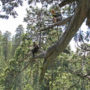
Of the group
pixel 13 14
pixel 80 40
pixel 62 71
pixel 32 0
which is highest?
pixel 32 0

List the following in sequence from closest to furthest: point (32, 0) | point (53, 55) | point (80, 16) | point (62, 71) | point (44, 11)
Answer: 1. point (80, 16)
2. point (53, 55)
3. point (32, 0)
4. point (44, 11)
5. point (62, 71)

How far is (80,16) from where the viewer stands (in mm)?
3877

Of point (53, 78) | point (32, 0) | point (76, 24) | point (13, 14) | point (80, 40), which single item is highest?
point (32, 0)

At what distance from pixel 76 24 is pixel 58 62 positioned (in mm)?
10914

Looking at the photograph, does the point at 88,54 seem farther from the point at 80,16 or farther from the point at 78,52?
the point at 80,16

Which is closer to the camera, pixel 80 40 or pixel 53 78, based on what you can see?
pixel 80 40

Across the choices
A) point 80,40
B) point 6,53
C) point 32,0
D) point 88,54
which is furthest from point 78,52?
point 6,53

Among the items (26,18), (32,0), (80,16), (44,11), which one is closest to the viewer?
(80,16)

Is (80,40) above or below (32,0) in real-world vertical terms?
below

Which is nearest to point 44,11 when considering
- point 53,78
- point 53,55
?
point 53,55

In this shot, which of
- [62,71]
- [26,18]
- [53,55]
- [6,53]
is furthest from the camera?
[6,53]

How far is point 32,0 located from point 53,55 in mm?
2411

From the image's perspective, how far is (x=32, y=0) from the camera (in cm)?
604

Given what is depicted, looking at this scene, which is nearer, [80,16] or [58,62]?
[80,16]
